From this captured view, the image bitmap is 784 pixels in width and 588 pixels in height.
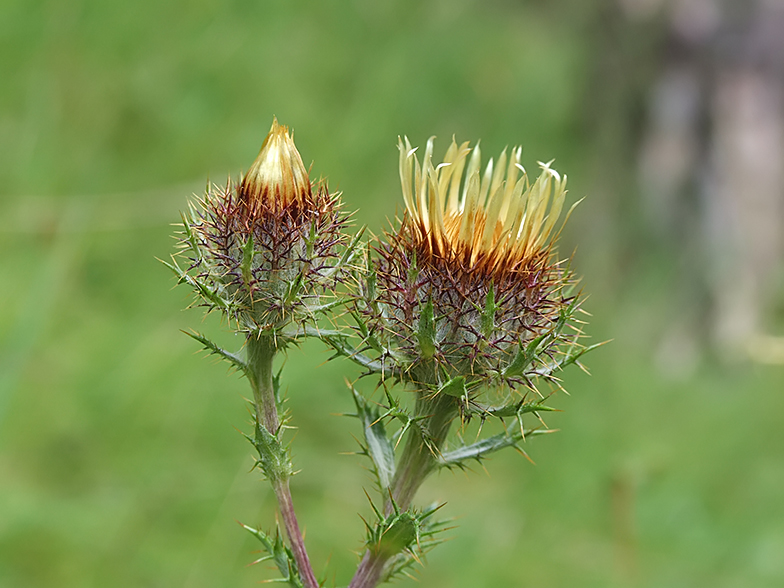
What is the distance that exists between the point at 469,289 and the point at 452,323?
4.2 inches

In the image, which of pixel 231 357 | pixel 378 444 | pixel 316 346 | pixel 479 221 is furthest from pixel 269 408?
pixel 316 346

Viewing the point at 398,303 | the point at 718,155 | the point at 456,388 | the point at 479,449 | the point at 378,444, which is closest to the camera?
the point at 456,388

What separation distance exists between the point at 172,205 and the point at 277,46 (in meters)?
2.54

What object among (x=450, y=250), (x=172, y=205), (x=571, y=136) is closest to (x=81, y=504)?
(x=172, y=205)

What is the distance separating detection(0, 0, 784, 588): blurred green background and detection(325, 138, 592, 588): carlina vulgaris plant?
1.92 feet

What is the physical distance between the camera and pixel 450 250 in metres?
2.05

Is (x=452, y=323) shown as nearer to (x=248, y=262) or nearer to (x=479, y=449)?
(x=479, y=449)

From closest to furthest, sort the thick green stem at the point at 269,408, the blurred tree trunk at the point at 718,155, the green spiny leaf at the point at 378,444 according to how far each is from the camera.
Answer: the thick green stem at the point at 269,408
the green spiny leaf at the point at 378,444
the blurred tree trunk at the point at 718,155

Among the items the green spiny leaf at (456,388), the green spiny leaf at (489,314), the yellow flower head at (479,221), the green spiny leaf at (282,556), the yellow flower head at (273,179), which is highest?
the yellow flower head at (479,221)

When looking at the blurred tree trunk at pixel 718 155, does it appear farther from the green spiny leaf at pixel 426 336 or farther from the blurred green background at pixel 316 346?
the green spiny leaf at pixel 426 336

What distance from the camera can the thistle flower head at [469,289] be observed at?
1.95 meters

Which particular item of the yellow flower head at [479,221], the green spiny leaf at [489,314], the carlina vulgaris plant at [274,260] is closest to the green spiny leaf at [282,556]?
the carlina vulgaris plant at [274,260]

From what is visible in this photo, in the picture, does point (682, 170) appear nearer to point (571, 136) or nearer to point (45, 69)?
point (571, 136)

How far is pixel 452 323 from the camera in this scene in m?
1.99
